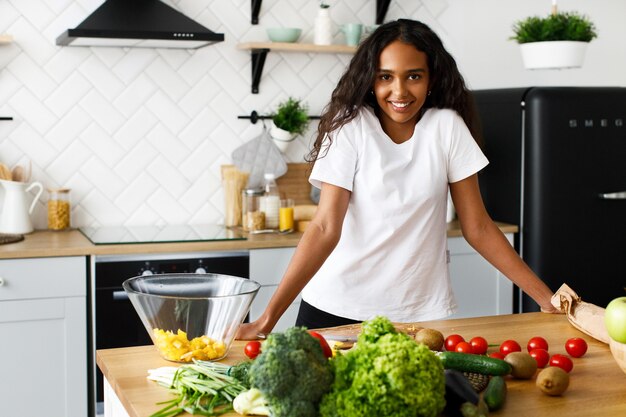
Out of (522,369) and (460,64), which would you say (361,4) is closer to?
(460,64)

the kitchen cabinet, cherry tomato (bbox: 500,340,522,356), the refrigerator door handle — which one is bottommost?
the kitchen cabinet

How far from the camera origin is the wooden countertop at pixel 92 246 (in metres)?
3.23

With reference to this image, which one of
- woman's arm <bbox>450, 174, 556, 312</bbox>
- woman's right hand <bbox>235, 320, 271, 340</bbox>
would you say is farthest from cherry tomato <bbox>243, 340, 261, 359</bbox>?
woman's arm <bbox>450, 174, 556, 312</bbox>

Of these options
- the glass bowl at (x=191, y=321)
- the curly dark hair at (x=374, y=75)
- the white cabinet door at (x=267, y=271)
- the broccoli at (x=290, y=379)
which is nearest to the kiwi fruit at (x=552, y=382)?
the broccoli at (x=290, y=379)

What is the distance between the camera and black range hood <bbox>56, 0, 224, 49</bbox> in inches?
135

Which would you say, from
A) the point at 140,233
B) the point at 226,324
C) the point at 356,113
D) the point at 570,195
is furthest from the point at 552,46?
the point at 226,324

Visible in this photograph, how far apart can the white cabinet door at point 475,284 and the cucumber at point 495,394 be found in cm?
223

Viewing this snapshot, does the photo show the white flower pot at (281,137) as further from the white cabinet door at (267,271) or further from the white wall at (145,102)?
the white cabinet door at (267,271)

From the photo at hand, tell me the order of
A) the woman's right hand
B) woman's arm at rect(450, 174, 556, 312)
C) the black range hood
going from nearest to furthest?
1. the woman's right hand
2. woman's arm at rect(450, 174, 556, 312)
3. the black range hood

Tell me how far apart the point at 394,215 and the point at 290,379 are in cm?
116

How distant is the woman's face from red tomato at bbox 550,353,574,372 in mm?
866

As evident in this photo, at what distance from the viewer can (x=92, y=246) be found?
3309 millimetres

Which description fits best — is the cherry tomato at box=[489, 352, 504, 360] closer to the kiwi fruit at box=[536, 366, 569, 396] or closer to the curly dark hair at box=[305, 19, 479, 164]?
the kiwi fruit at box=[536, 366, 569, 396]

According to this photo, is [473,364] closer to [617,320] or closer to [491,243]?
[617,320]
